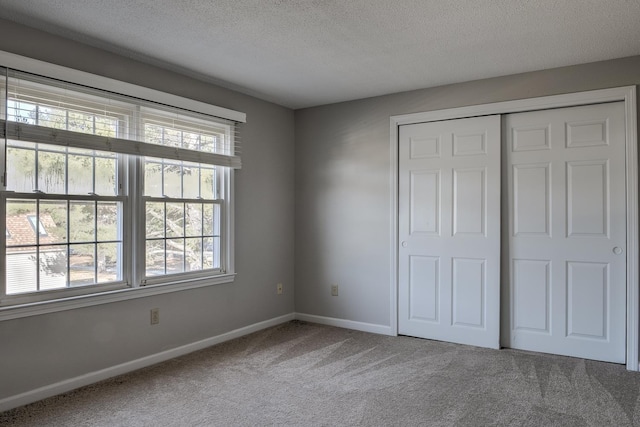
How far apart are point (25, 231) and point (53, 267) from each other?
11.3 inches

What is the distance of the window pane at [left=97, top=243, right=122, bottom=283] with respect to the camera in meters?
3.10

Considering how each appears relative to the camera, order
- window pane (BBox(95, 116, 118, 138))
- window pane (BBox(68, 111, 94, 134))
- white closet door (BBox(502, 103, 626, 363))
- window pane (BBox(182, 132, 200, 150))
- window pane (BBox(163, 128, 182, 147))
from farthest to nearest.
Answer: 1. window pane (BBox(182, 132, 200, 150))
2. window pane (BBox(163, 128, 182, 147))
3. white closet door (BBox(502, 103, 626, 363))
4. window pane (BBox(95, 116, 118, 138))
5. window pane (BBox(68, 111, 94, 134))

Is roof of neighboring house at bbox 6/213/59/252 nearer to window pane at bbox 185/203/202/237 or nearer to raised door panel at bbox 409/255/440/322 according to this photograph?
window pane at bbox 185/203/202/237

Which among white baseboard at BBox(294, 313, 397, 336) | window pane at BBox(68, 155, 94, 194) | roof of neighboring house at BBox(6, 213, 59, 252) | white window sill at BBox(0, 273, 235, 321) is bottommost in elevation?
white baseboard at BBox(294, 313, 397, 336)

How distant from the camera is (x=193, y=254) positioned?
3773 millimetres

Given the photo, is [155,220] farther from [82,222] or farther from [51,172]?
[51,172]

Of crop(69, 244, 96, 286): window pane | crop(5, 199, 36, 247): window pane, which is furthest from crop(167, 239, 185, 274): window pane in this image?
crop(5, 199, 36, 247): window pane

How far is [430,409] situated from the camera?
2619mm

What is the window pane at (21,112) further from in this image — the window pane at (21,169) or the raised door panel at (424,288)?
the raised door panel at (424,288)

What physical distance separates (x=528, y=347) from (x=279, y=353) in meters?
2.07

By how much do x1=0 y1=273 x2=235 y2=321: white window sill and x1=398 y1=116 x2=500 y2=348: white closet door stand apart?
1.80 metres

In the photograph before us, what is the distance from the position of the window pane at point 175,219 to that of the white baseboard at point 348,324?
1.76 m

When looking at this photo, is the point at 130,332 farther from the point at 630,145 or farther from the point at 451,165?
the point at 630,145

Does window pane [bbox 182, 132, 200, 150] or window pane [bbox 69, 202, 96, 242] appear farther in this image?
window pane [bbox 182, 132, 200, 150]
